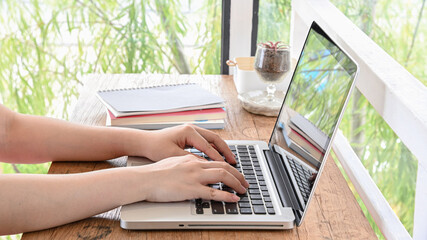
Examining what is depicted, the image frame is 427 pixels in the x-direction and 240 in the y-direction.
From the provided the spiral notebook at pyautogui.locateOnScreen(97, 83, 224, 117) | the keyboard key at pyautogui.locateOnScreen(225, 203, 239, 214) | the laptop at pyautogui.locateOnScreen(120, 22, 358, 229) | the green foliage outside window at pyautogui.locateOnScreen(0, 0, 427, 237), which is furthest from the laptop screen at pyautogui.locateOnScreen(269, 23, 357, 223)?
the green foliage outside window at pyautogui.locateOnScreen(0, 0, 427, 237)

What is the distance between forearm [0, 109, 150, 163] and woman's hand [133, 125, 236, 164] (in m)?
0.03

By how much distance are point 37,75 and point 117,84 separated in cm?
104

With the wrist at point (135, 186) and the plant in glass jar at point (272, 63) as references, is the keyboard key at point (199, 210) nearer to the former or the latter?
the wrist at point (135, 186)

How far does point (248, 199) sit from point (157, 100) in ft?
1.63

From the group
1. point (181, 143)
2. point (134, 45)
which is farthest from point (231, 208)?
point (134, 45)

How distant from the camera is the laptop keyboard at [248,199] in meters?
0.86

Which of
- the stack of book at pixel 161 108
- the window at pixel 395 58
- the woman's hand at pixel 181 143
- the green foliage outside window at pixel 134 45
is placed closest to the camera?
the woman's hand at pixel 181 143

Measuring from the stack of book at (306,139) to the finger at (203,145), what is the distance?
14 cm

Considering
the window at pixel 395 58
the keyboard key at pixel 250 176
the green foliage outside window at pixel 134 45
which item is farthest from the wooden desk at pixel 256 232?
the window at pixel 395 58

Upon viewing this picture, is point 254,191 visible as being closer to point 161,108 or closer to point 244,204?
point 244,204

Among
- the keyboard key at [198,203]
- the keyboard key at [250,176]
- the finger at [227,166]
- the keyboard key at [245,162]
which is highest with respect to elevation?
the keyboard key at [245,162]

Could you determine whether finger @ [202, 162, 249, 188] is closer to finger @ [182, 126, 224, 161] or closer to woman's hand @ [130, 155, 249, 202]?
woman's hand @ [130, 155, 249, 202]

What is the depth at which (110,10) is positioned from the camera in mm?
2416

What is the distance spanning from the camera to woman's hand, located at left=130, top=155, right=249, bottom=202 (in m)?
0.86
